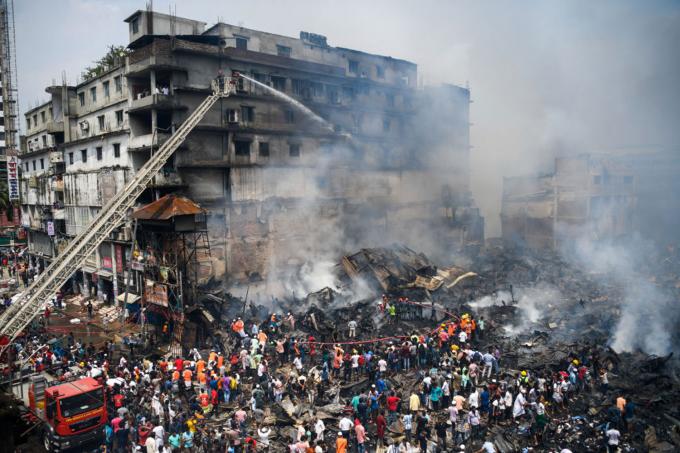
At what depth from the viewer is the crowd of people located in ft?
49.1

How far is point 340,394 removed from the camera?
61.0ft

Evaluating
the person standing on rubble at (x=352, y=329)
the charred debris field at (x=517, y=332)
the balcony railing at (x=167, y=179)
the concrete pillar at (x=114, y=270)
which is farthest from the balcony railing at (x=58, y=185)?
the person standing on rubble at (x=352, y=329)

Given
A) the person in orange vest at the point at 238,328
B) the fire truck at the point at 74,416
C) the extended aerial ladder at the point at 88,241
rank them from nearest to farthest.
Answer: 1. the fire truck at the point at 74,416
2. the extended aerial ladder at the point at 88,241
3. the person in orange vest at the point at 238,328

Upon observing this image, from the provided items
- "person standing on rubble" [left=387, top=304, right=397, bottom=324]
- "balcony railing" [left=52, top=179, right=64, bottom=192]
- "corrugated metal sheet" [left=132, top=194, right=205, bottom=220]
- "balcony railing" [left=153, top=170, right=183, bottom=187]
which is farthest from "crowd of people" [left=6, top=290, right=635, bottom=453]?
"balcony railing" [left=52, top=179, right=64, bottom=192]

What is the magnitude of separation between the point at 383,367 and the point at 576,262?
28.7 metres

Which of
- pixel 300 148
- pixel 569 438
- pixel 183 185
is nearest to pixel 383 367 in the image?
pixel 569 438

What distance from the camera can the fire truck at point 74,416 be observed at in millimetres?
14625

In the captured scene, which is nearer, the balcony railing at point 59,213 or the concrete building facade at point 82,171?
the concrete building facade at point 82,171

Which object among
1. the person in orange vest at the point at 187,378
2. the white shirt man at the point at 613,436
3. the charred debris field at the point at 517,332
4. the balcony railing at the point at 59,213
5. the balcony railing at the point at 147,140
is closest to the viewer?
the white shirt man at the point at 613,436

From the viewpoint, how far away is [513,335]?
24469mm

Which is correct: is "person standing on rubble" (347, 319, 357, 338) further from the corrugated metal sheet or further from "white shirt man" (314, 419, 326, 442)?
the corrugated metal sheet

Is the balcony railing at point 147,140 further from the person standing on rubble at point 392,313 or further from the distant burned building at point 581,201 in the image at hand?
the distant burned building at point 581,201

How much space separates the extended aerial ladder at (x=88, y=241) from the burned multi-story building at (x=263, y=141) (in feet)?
7.24

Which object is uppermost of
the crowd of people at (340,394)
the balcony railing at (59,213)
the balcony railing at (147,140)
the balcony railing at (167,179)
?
the balcony railing at (147,140)
